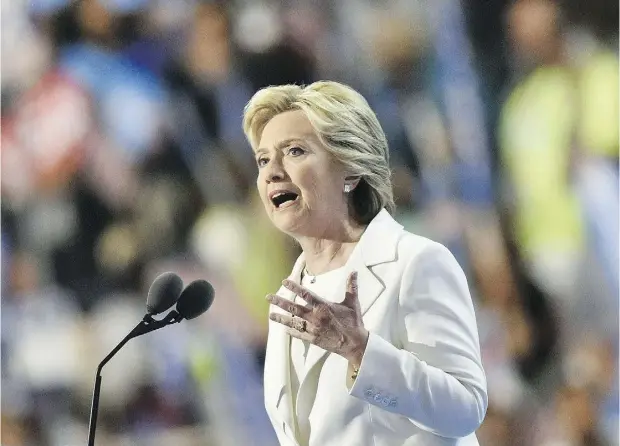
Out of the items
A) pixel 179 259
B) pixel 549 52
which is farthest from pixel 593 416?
pixel 179 259

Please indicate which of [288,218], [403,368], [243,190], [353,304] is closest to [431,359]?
[403,368]

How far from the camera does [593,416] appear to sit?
262 centimetres

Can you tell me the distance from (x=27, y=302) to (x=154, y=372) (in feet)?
2.27

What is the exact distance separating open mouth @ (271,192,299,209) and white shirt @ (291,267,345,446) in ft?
0.54

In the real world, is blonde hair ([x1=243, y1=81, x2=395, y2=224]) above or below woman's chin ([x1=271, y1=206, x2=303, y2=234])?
above

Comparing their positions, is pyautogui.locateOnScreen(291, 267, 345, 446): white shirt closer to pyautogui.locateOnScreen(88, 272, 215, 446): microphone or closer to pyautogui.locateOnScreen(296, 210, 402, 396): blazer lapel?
pyautogui.locateOnScreen(296, 210, 402, 396): blazer lapel

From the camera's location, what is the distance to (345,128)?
1.72m

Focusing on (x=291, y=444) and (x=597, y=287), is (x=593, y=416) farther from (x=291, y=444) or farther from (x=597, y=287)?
(x=291, y=444)

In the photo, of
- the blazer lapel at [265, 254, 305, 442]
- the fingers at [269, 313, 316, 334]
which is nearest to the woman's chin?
the blazer lapel at [265, 254, 305, 442]

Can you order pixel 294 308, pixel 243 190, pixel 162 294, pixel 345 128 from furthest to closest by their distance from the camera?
pixel 243 190
pixel 345 128
pixel 162 294
pixel 294 308

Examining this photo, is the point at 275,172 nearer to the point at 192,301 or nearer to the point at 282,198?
the point at 282,198

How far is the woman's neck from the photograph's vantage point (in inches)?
69.2

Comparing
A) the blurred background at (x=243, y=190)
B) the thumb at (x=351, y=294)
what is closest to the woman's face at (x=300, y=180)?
A: the thumb at (x=351, y=294)

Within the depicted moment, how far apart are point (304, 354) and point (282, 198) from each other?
0.31 meters
